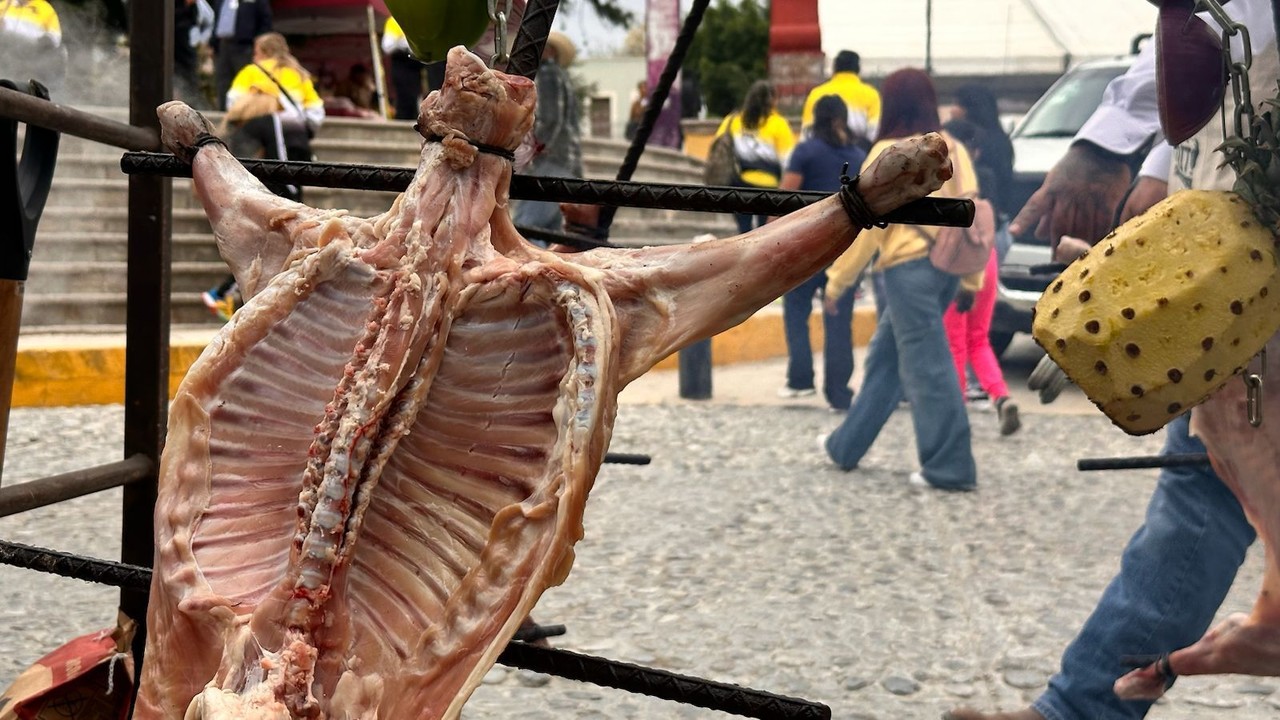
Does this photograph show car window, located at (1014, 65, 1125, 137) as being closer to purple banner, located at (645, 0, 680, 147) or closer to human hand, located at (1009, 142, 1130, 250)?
purple banner, located at (645, 0, 680, 147)

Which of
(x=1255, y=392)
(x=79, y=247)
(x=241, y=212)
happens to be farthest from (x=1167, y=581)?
(x=79, y=247)

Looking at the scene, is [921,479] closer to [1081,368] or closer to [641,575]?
[641,575]

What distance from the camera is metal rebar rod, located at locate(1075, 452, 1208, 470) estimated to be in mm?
2139

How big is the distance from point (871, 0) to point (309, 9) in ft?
37.1

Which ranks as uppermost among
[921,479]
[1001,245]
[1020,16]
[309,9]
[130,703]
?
[309,9]

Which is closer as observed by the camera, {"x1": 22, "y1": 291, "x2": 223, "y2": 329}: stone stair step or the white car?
the white car

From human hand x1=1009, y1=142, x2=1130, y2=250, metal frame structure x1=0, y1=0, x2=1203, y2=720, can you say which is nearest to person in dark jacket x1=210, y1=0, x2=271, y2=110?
metal frame structure x1=0, y1=0, x2=1203, y2=720

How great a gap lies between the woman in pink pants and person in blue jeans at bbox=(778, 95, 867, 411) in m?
0.72

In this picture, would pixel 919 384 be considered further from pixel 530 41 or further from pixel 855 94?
pixel 530 41

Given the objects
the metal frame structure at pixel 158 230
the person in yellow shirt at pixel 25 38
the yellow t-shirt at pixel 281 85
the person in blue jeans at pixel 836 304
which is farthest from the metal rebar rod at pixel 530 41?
the yellow t-shirt at pixel 281 85

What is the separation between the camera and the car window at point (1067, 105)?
27.2 ft

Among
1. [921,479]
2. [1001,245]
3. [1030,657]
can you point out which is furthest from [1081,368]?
[1001,245]

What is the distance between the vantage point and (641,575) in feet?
14.1

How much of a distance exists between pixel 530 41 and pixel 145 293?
1064 mm
